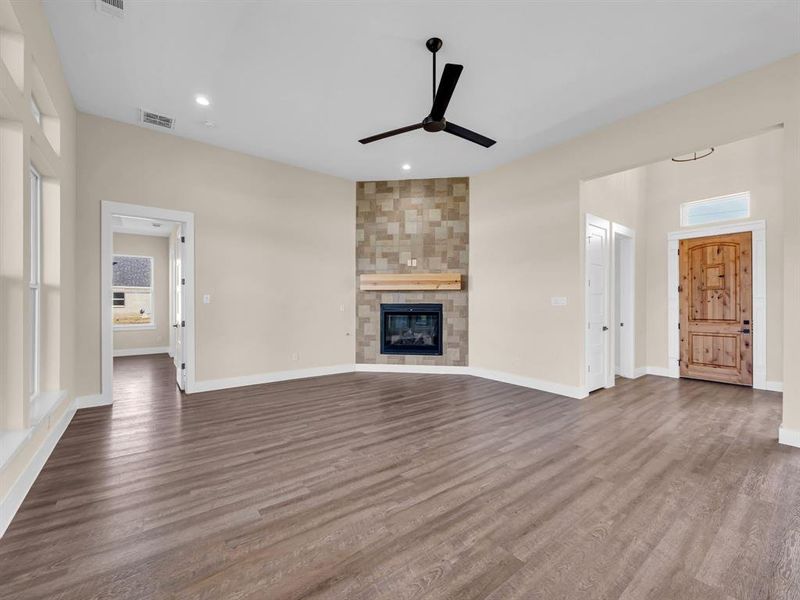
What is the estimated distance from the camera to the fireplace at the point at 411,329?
604 centimetres

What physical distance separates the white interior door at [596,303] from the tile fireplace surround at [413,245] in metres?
1.85

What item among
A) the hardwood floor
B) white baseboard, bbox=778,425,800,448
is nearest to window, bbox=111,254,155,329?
the hardwood floor

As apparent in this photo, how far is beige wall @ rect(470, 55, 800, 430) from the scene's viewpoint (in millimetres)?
2967

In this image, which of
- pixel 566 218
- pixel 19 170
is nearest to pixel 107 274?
pixel 19 170

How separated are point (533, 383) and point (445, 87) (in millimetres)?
3857

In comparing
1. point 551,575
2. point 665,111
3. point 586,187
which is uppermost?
point 665,111

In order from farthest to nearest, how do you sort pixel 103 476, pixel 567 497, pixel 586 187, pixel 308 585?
pixel 586 187
pixel 103 476
pixel 567 497
pixel 308 585

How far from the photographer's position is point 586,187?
15.1 ft

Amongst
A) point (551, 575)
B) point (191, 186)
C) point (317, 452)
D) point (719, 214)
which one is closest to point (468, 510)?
point (551, 575)

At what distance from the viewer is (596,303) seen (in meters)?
4.88

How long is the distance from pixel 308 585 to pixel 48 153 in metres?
3.51

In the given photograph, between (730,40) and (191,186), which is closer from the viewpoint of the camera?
(730,40)

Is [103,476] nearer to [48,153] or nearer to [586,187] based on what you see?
[48,153]

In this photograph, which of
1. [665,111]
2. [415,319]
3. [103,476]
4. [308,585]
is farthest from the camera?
[415,319]
